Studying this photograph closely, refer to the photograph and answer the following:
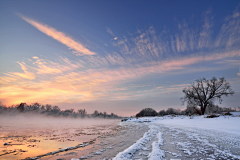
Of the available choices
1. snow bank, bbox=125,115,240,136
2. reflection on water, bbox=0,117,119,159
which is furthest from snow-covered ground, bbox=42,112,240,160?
snow bank, bbox=125,115,240,136

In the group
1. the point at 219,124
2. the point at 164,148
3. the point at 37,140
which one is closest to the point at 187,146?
the point at 164,148

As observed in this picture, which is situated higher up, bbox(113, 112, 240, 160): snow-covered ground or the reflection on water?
bbox(113, 112, 240, 160): snow-covered ground

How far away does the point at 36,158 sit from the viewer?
3.37 meters

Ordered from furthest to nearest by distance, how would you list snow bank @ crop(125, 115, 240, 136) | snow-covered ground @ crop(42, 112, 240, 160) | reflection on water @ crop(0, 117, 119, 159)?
snow bank @ crop(125, 115, 240, 136) → reflection on water @ crop(0, 117, 119, 159) → snow-covered ground @ crop(42, 112, 240, 160)

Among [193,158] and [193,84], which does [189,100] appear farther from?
[193,158]

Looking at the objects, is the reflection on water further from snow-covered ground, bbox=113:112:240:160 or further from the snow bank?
the snow bank

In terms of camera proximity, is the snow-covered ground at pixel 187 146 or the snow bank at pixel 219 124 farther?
the snow bank at pixel 219 124

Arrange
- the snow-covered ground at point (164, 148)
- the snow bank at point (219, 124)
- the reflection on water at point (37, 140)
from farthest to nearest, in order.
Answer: the snow bank at point (219, 124), the reflection on water at point (37, 140), the snow-covered ground at point (164, 148)

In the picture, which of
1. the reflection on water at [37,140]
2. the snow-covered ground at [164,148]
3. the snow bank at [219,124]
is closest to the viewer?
the snow-covered ground at [164,148]

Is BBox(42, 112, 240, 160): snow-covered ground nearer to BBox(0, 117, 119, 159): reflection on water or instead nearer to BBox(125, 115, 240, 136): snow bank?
BBox(0, 117, 119, 159): reflection on water

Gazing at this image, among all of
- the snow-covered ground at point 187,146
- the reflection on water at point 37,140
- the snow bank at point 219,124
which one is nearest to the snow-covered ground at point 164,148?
Result: the snow-covered ground at point 187,146

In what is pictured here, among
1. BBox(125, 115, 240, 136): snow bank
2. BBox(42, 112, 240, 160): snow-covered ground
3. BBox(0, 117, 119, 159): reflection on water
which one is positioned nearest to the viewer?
BBox(42, 112, 240, 160): snow-covered ground

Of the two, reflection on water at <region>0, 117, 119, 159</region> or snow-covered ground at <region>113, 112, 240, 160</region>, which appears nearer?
snow-covered ground at <region>113, 112, 240, 160</region>

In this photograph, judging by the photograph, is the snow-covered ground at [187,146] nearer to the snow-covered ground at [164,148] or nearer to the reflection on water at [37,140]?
the snow-covered ground at [164,148]
